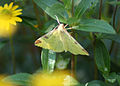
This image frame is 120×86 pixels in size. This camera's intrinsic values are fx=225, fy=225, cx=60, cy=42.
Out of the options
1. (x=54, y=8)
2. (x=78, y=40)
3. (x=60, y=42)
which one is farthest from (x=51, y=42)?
(x=78, y=40)

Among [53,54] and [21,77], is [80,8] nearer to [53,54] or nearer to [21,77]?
[53,54]

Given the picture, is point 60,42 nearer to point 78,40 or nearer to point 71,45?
point 71,45

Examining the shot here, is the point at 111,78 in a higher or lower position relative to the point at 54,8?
lower

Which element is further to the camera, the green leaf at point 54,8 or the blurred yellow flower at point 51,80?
the green leaf at point 54,8

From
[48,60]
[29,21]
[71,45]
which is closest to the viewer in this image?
[71,45]

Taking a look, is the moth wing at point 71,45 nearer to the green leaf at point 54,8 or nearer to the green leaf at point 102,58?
the green leaf at point 54,8

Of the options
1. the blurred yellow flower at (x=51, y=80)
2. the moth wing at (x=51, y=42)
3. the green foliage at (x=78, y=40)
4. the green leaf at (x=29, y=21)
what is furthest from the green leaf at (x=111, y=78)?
the green leaf at (x=29, y=21)

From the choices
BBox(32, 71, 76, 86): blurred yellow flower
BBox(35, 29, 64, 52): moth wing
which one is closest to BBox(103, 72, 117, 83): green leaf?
BBox(32, 71, 76, 86): blurred yellow flower
